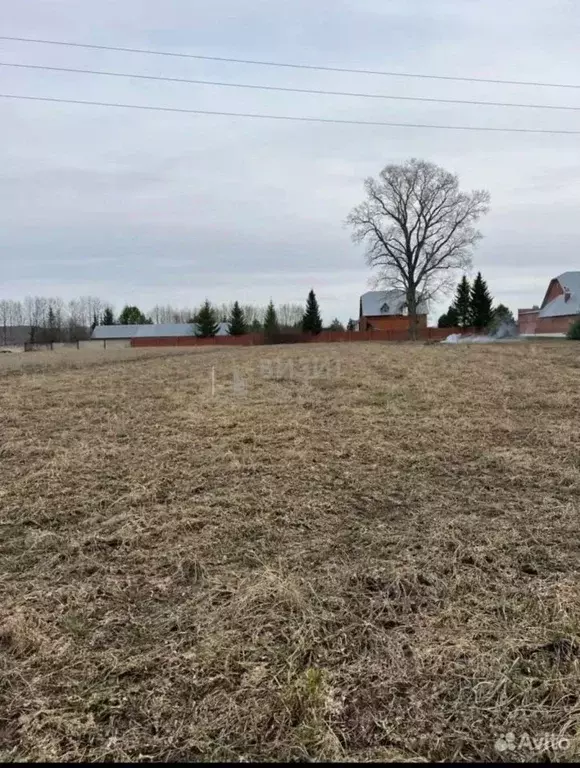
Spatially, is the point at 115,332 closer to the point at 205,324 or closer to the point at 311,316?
the point at 205,324

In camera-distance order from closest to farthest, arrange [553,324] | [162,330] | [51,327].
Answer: [553,324] → [51,327] → [162,330]

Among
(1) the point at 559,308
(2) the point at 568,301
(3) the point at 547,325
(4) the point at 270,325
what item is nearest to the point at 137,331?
(4) the point at 270,325

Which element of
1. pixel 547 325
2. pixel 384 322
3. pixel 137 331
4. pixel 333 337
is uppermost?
pixel 384 322

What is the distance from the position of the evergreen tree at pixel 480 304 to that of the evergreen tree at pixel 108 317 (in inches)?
2121

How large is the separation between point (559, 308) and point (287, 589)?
5034cm

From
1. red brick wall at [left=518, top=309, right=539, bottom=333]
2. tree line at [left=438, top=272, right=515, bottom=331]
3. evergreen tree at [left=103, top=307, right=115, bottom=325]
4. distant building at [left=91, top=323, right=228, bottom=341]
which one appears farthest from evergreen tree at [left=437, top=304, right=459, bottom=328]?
evergreen tree at [left=103, top=307, right=115, bottom=325]

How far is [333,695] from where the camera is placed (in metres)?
1.96

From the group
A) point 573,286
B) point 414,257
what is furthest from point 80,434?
point 573,286

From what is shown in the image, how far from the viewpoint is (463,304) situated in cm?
5297

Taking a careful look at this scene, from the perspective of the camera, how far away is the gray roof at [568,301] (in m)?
45.3

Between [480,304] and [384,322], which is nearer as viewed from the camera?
[480,304]

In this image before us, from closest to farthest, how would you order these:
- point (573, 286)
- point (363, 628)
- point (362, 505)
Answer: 1. point (363, 628)
2. point (362, 505)
3. point (573, 286)

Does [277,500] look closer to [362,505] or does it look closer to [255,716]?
[362,505]

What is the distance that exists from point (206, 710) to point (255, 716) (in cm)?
18
